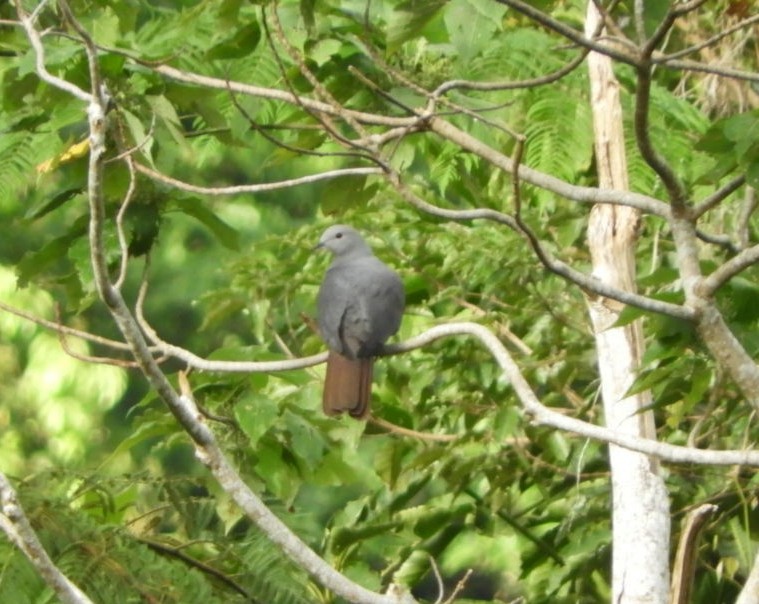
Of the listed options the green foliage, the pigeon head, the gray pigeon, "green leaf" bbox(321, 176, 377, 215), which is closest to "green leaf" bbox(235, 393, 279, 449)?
Answer: the green foliage

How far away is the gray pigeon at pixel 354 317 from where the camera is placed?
4691 mm

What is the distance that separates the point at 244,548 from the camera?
362 centimetres

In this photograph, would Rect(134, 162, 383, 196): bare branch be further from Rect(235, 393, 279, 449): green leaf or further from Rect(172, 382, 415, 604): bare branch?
Rect(235, 393, 279, 449): green leaf

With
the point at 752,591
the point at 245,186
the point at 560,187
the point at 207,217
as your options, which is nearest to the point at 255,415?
the point at 207,217

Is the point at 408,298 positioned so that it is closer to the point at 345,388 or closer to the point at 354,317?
the point at 354,317

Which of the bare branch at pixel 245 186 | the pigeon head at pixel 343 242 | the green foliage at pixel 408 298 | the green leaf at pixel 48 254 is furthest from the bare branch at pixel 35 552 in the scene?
the pigeon head at pixel 343 242

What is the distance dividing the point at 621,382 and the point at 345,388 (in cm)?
119

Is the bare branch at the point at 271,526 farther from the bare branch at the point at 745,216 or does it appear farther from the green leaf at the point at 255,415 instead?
the bare branch at the point at 745,216

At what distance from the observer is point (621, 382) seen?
3678 millimetres

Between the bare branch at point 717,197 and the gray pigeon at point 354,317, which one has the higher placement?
the bare branch at point 717,197

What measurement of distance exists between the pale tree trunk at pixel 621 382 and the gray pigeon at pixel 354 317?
1057 millimetres

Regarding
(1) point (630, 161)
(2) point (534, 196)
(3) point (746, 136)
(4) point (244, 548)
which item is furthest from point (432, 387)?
(3) point (746, 136)

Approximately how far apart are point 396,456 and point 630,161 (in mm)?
1401

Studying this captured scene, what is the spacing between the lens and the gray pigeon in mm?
4691
